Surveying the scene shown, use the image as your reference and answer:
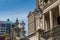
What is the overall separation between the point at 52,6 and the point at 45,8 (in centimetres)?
231

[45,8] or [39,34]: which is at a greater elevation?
[45,8]

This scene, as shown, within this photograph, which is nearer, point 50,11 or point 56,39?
point 56,39

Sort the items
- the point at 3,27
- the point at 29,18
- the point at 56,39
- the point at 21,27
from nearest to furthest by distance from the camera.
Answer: the point at 56,39, the point at 21,27, the point at 29,18, the point at 3,27

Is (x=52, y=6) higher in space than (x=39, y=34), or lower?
higher

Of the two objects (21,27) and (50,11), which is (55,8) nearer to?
(50,11)

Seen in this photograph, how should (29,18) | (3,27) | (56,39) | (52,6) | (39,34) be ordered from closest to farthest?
(56,39), (39,34), (52,6), (29,18), (3,27)

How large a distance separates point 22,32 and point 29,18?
39.9ft

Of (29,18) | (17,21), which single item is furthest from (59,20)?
(29,18)

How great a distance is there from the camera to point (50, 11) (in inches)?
1433

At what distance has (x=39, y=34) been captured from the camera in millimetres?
32562

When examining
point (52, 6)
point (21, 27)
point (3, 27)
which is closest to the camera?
point (52, 6)

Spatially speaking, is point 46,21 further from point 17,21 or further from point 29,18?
point 29,18

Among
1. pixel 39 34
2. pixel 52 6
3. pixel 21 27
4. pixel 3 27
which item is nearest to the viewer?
pixel 39 34

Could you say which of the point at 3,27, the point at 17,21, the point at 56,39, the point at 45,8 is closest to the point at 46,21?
the point at 45,8
